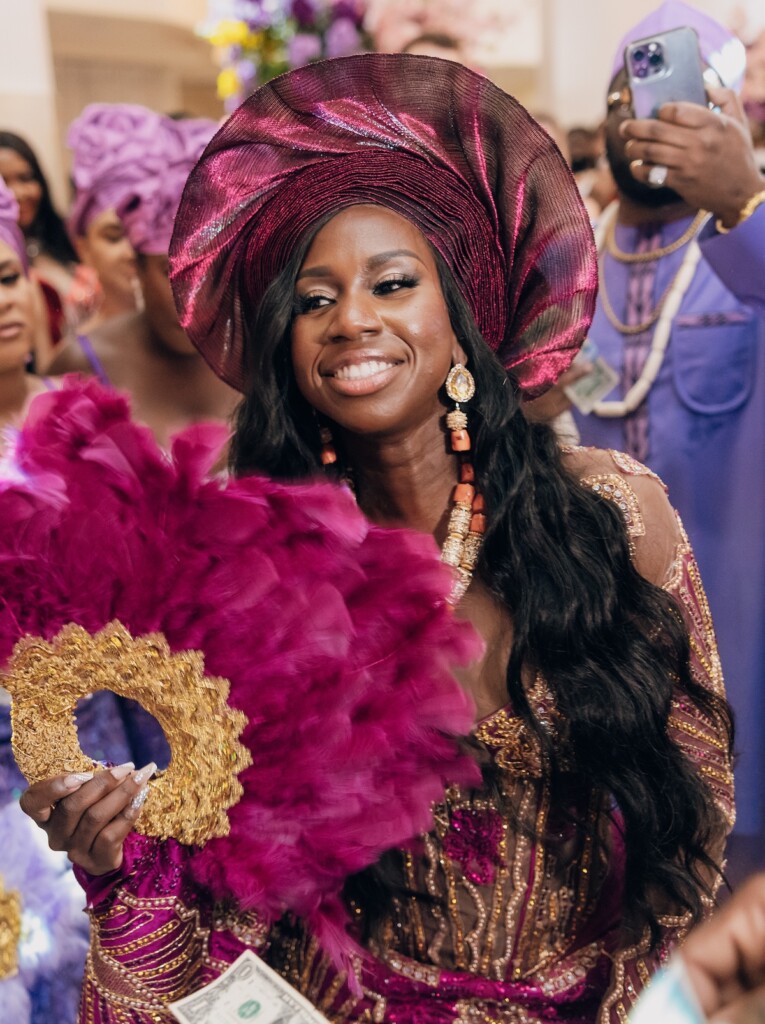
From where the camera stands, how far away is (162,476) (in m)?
1.16

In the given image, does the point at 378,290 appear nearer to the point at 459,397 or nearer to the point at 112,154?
the point at 459,397

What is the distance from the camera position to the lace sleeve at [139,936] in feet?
4.13

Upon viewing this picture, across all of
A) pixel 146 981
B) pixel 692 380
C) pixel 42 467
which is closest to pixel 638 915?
pixel 146 981

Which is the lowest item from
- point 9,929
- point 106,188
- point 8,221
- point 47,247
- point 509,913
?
point 9,929

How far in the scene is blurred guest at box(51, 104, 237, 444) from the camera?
2.81m

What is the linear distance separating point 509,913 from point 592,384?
1.33m

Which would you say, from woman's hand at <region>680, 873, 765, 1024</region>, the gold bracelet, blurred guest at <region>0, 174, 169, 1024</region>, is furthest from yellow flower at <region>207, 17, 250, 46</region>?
woman's hand at <region>680, 873, 765, 1024</region>

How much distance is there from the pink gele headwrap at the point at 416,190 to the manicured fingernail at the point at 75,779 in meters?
0.74

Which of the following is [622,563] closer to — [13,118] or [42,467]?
[42,467]

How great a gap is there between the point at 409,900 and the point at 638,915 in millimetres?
310

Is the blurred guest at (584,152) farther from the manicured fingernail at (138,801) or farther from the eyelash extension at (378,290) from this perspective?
the manicured fingernail at (138,801)

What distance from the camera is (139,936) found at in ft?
4.18

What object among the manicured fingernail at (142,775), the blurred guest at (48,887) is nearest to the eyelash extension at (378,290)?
the manicured fingernail at (142,775)

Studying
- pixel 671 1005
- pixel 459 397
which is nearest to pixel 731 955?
pixel 671 1005
